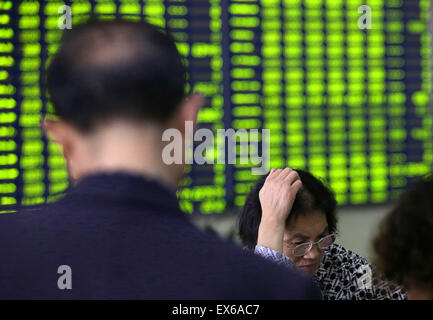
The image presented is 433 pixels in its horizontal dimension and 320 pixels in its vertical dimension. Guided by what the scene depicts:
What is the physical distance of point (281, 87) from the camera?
233 centimetres

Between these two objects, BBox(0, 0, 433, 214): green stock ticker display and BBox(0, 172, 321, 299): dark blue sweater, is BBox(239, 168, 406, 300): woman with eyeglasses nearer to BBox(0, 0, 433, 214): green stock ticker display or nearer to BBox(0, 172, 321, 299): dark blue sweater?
BBox(0, 172, 321, 299): dark blue sweater

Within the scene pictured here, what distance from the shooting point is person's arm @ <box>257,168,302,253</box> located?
1.03 meters

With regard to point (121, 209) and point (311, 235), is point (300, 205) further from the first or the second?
point (121, 209)

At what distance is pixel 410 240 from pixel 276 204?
381 millimetres

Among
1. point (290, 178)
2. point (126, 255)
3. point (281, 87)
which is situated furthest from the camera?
point (281, 87)

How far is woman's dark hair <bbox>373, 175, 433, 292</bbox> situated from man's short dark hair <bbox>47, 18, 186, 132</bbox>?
32 cm

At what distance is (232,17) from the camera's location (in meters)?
2.28

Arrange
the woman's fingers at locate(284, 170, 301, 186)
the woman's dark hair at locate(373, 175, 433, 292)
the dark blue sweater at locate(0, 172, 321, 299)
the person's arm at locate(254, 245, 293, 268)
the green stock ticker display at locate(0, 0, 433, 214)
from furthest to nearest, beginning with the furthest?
the green stock ticker display at locate(0, 0, 433, 214), the woman's fingers at locate(284, 170, 301, 186), the person's arm at locate(254, 245, 293, 268), the woman's dark hair at locate(373, 175, 433, 292), the dark blue sweater at locate(0, 172, 321, 299)

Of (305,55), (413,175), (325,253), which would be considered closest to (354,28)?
(305,55)

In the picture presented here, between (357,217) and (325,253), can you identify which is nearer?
(325,253)

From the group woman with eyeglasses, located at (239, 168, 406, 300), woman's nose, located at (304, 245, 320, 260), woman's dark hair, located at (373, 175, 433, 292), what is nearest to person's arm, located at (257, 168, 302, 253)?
woman with eyeglasses, located at (239, 168, 406, 300)

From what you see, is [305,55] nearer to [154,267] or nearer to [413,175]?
[413,175]

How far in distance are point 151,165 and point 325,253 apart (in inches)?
29.2

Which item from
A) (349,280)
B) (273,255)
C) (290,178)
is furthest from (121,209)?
(349,280)
